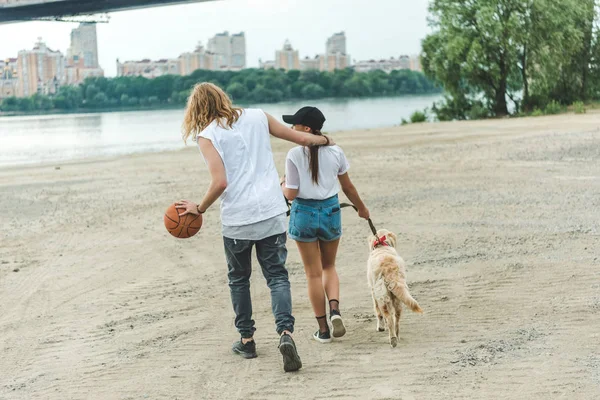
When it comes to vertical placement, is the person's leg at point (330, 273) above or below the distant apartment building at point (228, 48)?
below

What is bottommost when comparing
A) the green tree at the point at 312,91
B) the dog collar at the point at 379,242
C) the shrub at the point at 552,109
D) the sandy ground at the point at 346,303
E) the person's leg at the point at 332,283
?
the sandy ground at the point at 346,303

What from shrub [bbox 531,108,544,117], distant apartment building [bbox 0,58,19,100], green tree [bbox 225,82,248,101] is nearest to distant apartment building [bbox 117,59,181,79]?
distant apartment building [bbox 0,58,19,100]

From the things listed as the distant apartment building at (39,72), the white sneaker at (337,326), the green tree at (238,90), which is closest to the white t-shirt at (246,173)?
the white sneaker at (337,326)

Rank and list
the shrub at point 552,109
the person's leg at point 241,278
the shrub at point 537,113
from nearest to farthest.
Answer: the person's leg at point 241,278 < the shrub at point 537,113 < the shrub at point 552,109

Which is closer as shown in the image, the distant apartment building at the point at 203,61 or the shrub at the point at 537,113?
the shrub at the point at 537,113

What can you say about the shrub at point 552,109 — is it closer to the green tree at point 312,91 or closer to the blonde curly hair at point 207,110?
the blonde curly hair at point 207,110

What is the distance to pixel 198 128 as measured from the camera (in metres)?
4.38

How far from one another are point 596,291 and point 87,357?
351cm

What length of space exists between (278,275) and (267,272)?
0.23 feet

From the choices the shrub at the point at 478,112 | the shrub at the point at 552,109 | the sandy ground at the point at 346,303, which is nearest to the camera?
the sandy ground at the point at 346,303

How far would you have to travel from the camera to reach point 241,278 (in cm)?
453

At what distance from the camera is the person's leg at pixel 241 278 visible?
4.41m

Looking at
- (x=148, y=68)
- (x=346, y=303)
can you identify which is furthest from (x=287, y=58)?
(x=346, y=303)

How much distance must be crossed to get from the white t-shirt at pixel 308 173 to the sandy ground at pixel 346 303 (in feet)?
3.10
